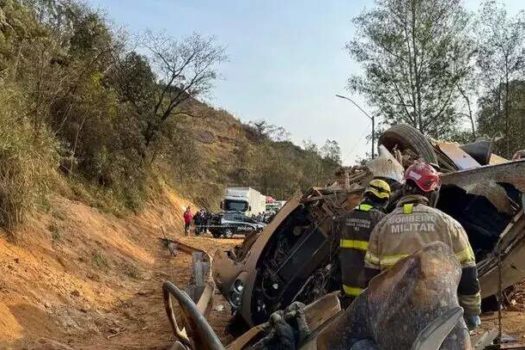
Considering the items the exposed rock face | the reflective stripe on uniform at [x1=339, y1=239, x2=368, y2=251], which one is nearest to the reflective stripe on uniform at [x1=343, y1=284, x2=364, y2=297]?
the reflective stripe on uniform at [x1=339, y1=239, x2=368, y2=251]

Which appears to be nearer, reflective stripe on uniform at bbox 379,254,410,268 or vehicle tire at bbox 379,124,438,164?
reflective stripe on uniform at bbox 379,254,410,268

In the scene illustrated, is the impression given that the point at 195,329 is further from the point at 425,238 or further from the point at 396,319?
the point at 425,238

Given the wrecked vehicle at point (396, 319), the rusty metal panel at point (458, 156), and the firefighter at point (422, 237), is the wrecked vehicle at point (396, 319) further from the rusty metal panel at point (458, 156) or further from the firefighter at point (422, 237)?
the rusty metal panel at point (458, 156)

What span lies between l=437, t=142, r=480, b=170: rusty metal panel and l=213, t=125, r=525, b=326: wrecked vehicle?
0.01 metres

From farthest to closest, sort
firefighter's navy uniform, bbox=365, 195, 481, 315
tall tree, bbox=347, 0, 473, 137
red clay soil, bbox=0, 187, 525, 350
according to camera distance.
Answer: tall tree, bbox=347, 0, 473, 137
red clay soil, bbox=0, 187, 525, 350
firefighter's navy uniform, bbox=365, 195, 481, 315

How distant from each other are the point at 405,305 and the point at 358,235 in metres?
2.48

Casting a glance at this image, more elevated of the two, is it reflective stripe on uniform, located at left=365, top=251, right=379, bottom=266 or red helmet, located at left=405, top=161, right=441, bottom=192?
red helmet, located at left=405, top=161, right=441, bottom=192

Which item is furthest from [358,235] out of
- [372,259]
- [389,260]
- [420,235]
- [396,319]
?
[396,319]

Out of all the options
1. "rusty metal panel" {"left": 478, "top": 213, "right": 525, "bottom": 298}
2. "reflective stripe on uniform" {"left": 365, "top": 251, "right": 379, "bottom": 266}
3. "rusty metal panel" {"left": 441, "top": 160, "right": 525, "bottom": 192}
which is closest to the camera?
"reflective stripe on uniform" {"left": 365, "top": 251, "right": 379, "bottom": 266}

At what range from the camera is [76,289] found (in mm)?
9812

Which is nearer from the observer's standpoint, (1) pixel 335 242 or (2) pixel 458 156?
(1) pixel 335 242

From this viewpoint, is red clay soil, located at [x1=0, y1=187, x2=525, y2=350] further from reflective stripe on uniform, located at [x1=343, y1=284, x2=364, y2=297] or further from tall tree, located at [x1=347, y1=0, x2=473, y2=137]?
tall tree, located at [x1=347, y1=0, x2=473, y2=137]

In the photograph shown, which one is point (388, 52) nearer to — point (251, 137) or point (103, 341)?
point (103, 341)

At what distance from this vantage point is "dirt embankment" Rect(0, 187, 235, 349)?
7.70 meters
